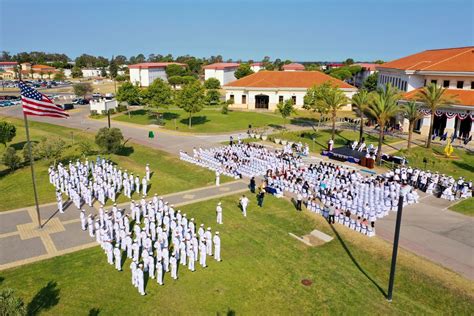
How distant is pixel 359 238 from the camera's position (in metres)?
19.3

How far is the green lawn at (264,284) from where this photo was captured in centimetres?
1385

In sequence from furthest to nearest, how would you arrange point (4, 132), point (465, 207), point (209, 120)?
point (209, 120)
point (4, 132)
point (465, 207)

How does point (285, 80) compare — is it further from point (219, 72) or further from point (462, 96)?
point (219, 72)

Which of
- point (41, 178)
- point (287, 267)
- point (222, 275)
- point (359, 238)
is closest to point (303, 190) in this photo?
point (359, 238)

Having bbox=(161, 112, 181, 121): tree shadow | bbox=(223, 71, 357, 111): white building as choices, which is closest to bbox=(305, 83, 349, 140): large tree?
bbox=(223, 71, 357, 111): white building

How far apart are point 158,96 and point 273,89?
71.9 ft

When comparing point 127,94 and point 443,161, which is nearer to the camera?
point 443,161

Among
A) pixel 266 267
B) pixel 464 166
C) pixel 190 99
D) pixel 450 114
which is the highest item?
pixel 190 99

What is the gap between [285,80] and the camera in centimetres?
6975

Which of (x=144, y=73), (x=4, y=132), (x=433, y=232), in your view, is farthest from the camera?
(x=144, y=73)

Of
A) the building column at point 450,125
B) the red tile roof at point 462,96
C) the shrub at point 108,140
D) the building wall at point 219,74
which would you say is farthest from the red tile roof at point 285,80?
the building wall at point 219,74

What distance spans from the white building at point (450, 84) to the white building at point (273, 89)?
15677mm

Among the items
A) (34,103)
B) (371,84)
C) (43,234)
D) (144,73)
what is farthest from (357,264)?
(144,73)

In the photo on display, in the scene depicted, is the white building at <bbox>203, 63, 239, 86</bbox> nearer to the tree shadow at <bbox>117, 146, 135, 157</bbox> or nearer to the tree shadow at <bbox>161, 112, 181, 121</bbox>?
the tree shadow at <bbox>161, 112, 181, 121</bbox>
